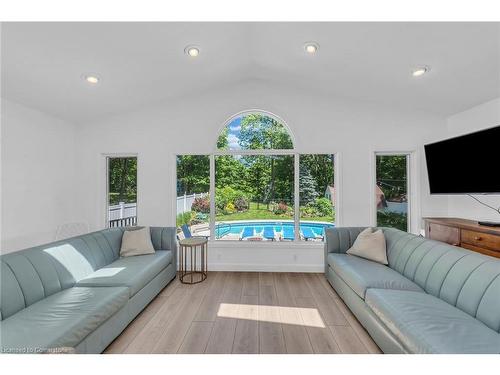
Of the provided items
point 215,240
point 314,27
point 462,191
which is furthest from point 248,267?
point 314,27

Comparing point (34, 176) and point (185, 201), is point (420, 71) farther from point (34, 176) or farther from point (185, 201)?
point (34, 176)

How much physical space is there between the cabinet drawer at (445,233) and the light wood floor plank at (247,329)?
99.9 inches

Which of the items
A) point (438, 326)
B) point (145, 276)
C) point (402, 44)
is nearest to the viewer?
point (438, 326)

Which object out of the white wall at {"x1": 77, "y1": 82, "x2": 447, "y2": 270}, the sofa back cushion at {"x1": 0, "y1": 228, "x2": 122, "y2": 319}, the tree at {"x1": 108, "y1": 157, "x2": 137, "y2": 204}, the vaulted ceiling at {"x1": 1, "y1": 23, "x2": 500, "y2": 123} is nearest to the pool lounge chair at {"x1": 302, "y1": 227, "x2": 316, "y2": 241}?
the white wall at {"x1": 77, "y1": 82, "x2": 447, "y2": 270}

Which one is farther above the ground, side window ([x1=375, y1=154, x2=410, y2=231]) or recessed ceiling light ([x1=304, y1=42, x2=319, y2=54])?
recessed ceiling light ([x1=304, y1=42, x2=319, y2=54])

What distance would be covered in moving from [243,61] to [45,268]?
337 centimetres

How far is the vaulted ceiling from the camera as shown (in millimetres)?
2236

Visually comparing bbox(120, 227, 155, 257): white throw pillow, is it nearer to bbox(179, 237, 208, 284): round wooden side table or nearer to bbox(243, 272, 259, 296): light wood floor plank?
bbox(179, 237, 208, 284): round wooden side table

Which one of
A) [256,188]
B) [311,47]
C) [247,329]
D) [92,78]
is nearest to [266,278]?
[247,329]

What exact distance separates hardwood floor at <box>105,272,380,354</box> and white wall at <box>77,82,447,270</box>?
2.77 feet

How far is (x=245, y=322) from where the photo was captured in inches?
93.0

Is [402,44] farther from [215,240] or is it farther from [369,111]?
[215,240]

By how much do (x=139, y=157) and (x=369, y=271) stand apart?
3.85m

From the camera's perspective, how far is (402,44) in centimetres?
241
